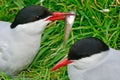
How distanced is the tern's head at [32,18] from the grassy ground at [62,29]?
37 centimetres

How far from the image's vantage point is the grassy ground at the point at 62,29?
4.04 m

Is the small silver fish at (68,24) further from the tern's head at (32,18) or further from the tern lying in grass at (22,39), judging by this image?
the tern's head at (32,18)

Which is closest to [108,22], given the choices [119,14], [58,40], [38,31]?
[119,14]

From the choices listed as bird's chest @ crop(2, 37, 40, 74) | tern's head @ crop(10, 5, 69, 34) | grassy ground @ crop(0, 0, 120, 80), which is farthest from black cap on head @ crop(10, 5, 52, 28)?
grassy ground @ crop(0, 0, 120, 80)

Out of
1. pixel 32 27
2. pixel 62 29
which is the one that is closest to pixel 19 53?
pixel 32 27

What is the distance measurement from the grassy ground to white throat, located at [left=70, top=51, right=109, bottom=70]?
1.41 ft

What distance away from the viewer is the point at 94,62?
137 inches

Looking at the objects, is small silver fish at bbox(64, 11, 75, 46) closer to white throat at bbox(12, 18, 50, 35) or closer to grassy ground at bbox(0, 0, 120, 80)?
grassy ground at bbox(0, 0, 120, 80)

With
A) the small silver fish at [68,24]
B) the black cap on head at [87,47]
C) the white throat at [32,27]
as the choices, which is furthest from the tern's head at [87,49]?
the small silver fish at [68,24]

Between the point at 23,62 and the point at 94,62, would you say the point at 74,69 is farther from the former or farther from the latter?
the point at 23,62

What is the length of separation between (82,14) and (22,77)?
0.78 meters

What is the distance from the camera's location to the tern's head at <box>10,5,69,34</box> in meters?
3.75

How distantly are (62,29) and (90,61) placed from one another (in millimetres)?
870

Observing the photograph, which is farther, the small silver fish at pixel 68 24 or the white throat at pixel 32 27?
the small silver fish at pixel 68 24
